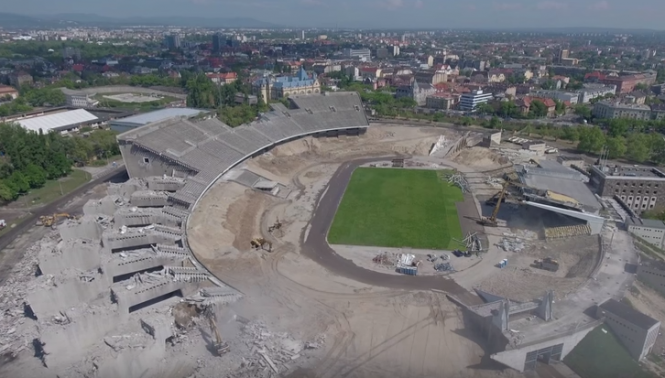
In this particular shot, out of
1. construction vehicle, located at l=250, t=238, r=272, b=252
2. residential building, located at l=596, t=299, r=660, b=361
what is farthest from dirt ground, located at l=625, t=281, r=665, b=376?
construction vehicle, located at l=250, t=238, r=272, b=252

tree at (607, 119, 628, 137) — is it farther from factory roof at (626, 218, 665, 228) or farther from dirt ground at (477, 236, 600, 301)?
dirt ground at (477, 236, 600, 301)

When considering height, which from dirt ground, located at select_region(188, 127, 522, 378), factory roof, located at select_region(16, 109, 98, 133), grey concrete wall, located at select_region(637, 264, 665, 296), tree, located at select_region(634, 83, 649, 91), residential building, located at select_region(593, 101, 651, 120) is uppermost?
tree, located at select_region(634, 83, 649, 91)

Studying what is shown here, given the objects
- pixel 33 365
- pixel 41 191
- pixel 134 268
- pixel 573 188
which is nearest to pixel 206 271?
pixel 134 268

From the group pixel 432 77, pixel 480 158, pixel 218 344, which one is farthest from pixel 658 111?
pixel 218 344

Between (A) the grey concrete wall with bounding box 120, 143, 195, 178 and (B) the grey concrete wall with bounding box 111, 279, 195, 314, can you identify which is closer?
(B) the grey concrete wall with bounding box 111, 279, 195, 314

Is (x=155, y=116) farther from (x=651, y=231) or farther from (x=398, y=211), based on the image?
(x=651, y=231)

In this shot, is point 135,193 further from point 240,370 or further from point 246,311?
point 240,370

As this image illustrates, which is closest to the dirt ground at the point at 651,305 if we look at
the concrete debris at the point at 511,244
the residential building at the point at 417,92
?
the concrete debris at the point at 511,244
